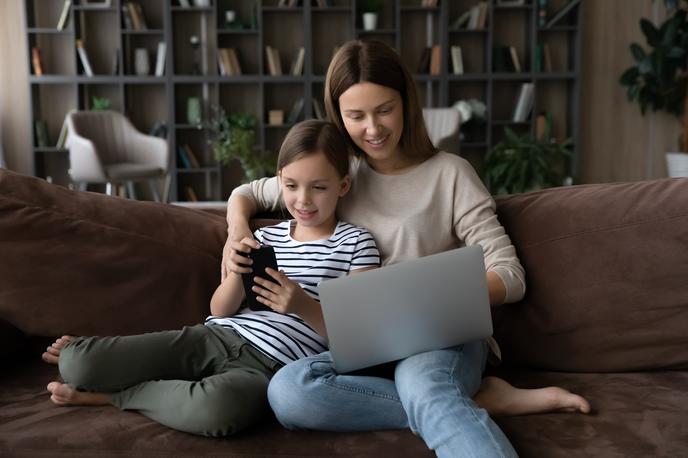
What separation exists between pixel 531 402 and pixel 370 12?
5341mm

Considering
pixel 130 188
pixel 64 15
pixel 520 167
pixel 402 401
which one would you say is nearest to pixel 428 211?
pixel 402 401

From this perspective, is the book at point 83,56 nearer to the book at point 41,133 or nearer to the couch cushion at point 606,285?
the book at point 41,133

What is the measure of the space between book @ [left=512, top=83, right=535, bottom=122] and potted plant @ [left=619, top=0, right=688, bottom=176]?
0.78 m

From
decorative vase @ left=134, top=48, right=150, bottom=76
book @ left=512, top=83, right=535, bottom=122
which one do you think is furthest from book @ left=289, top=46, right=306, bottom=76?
book @ left=512, top=83, right=535, bottom=122

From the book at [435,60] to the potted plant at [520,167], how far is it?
0.93 meters

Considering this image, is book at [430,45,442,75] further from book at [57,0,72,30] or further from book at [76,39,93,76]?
book at [57,0,72,30]

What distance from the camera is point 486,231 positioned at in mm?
1638

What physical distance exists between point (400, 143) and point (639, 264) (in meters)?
0.61

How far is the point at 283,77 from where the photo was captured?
6.20 meters

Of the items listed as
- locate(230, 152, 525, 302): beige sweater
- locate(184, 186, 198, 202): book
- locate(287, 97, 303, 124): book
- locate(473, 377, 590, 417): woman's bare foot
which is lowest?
locate(184, 186, 198, 202): book

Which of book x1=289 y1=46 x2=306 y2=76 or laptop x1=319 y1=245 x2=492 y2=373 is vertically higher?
book x1=289 y1=46 x2=306 y2=76

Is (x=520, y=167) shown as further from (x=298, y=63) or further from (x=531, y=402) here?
(x=531, y=402)

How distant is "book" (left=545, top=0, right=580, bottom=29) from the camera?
613 centimetres

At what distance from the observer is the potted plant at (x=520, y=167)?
552 cm
